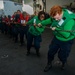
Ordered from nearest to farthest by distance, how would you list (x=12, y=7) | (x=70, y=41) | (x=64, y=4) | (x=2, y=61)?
(x=70, y=41)
(x=2, y=61)
(x=12, y=7)
(x=64, y=4)

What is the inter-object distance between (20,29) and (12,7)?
5634mm

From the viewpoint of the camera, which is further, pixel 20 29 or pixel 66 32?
pixel 20 29

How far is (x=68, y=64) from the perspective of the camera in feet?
14.5

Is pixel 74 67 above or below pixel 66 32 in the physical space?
below

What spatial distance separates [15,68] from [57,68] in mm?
900

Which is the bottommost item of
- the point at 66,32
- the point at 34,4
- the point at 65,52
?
the point at 65,52

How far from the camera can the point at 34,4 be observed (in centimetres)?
1331

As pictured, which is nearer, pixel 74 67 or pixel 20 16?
pixel 74 67

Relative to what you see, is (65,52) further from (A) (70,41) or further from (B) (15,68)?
(B) (15,68)

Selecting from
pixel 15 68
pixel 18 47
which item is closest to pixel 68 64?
pixel 15 68

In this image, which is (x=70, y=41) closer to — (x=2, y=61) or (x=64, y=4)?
(x=2, y=61)

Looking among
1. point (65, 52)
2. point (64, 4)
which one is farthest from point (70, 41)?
point (64, 4)

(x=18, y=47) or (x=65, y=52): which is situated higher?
(x=65, y=52)

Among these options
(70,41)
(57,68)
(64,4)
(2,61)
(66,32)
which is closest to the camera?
(66,32)
